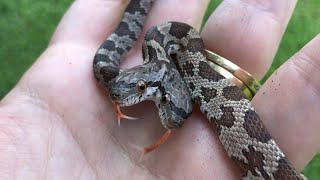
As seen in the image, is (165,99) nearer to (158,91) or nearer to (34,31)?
(158,91)

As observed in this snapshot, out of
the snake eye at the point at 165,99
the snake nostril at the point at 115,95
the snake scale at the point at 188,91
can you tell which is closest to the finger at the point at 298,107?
the snake scale at the point at 188,91

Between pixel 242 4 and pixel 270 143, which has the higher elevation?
pixel 242 4

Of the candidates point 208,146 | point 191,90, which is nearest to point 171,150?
point 208,146

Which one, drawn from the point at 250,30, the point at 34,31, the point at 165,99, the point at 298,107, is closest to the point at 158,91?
the point at 165,99

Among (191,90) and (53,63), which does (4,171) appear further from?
(191,90)

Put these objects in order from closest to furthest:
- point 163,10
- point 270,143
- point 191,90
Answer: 1. point 270,143
2. point 191,90
3. point 163,10

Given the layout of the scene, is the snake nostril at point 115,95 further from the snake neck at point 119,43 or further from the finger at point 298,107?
the finger at point 298,107

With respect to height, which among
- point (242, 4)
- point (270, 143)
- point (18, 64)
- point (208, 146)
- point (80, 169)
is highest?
point (242, 4)
